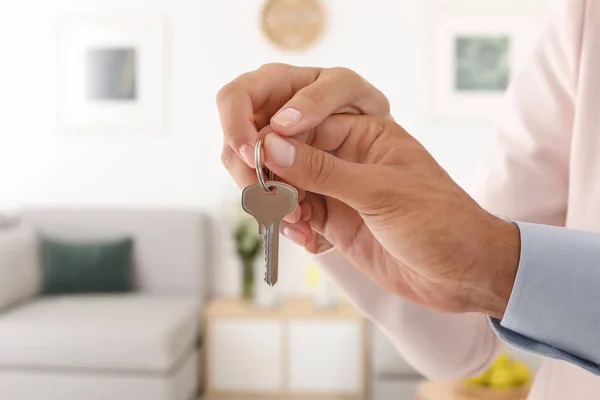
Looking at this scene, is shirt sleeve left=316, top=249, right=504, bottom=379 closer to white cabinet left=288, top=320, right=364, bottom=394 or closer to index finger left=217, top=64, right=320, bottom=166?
index finger left=217, top=64, right=320, bottom=166

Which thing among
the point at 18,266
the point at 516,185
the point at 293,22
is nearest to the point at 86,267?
the point at 18,266

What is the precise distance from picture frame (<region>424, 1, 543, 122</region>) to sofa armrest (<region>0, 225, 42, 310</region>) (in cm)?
232

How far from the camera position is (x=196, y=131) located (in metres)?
3.77

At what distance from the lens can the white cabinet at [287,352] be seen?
3289mm

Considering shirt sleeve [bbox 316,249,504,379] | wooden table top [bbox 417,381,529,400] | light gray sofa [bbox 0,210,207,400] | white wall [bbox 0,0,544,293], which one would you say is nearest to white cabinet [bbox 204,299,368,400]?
light gray sofa [bbox 0,210,207,400]

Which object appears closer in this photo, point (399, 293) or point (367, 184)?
point (367, 184)

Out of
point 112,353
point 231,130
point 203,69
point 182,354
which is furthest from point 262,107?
point 203,69

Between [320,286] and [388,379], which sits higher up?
[320,286]

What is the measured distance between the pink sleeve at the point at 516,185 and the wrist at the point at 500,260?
0.30m

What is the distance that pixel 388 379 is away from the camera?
3109 mm

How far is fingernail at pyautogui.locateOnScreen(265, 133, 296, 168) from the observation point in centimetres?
62

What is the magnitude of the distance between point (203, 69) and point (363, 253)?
3.12m

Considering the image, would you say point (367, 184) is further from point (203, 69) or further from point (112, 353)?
point (203, 69)

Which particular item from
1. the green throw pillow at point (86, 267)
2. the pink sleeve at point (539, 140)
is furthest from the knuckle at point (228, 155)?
the green throw pillow at point (86, 267)
